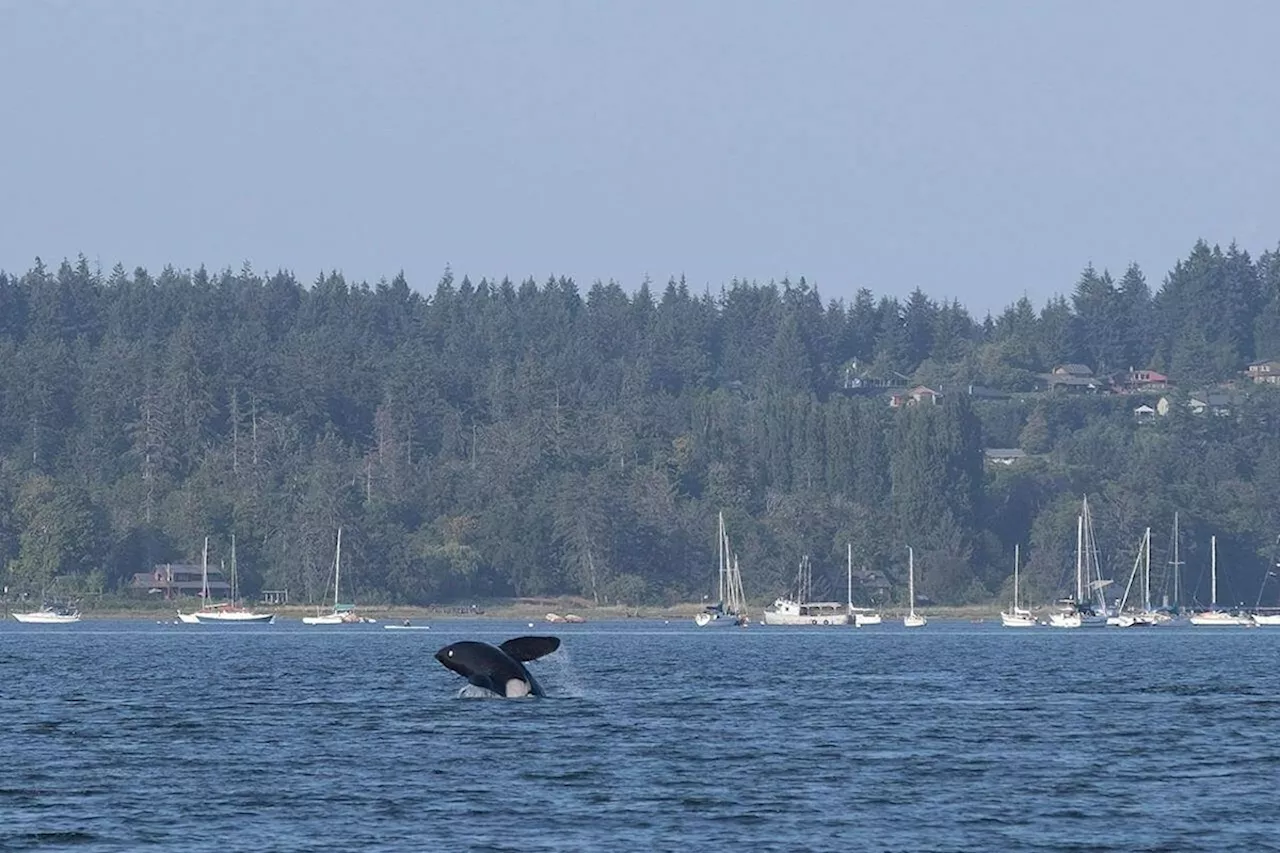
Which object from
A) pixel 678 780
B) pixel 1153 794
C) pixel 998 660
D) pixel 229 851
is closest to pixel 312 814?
pixel 229 851

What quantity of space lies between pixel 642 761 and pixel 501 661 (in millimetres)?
16512

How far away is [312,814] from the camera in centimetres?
4519

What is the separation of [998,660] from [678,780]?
236 ft

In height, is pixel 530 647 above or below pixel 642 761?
above

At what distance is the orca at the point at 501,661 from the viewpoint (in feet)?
222

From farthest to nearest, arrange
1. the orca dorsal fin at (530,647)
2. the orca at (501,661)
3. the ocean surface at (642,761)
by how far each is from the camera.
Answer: the orca at (501,661) < the orca dorsal fin at (530,647) < the ocean surface at (642,761)

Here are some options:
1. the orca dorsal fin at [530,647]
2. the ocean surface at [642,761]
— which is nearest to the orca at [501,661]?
the orca dorsal fin at [530,647]

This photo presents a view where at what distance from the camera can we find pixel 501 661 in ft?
231

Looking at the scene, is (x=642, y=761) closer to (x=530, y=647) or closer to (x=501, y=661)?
(x=530, y=647)

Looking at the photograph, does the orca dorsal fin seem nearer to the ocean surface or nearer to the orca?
the orca

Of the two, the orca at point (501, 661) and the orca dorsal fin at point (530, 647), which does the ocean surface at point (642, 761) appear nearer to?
A: the orca at point (501, 661)

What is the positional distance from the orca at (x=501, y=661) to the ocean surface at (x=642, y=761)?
948 mm

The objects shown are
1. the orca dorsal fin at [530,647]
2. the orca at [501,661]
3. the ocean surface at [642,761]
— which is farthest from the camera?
the orca at [501,661]

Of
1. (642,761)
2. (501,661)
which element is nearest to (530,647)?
(501,661)
